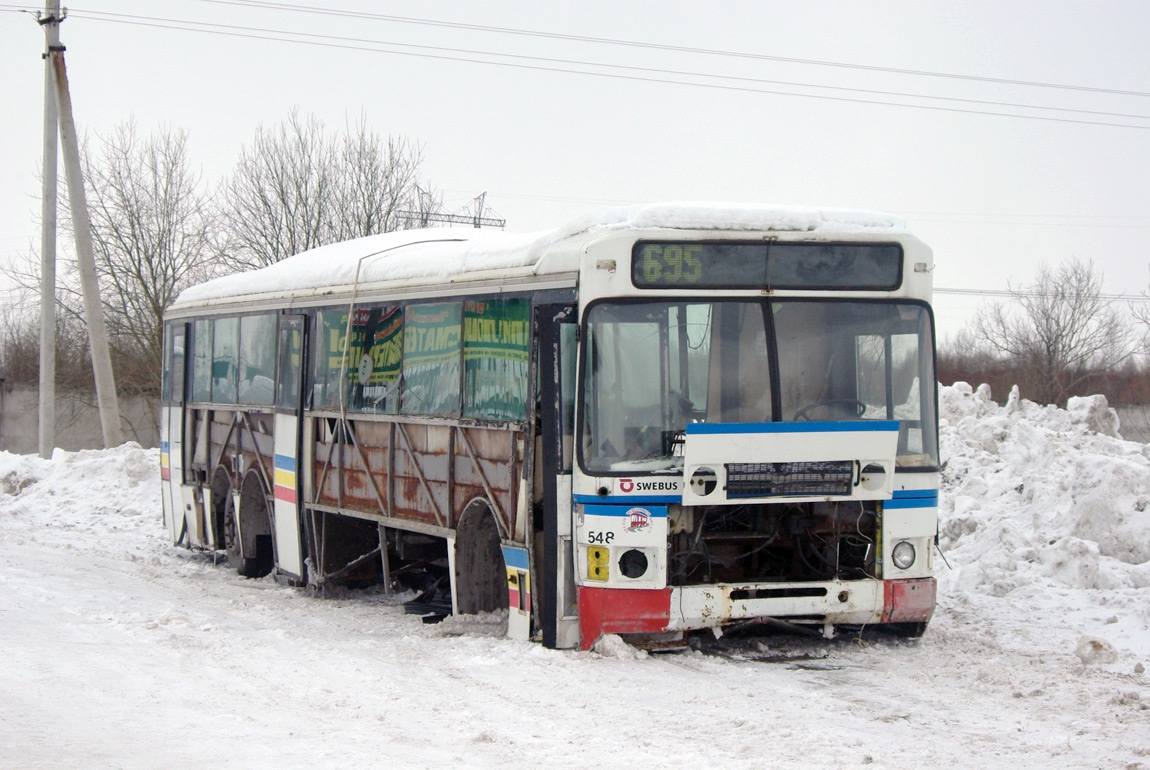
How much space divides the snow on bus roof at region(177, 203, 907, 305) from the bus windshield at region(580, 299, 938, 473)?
0.55 metres

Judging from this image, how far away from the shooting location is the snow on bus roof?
343 inches

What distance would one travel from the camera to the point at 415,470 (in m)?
10.9

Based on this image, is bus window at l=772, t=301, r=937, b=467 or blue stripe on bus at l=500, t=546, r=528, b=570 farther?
blue stripe on bus at l=500, t=546, r=528, b=570

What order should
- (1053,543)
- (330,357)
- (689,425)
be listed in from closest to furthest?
1. (689,425)
2. (1053,543)
3. (330,357)

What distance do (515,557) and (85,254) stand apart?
1753 centimetres

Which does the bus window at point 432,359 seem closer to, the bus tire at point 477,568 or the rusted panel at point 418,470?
the rusted panel at point 418,470

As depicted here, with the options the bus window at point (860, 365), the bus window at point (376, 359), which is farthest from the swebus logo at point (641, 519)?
the bus window at point (376, 359)

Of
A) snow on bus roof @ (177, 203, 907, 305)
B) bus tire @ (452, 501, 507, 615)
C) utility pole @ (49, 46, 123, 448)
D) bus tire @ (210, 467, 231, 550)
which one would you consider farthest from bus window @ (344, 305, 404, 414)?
utility pole @ (49, 46, 123, 448)

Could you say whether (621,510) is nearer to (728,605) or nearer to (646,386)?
(646,386)

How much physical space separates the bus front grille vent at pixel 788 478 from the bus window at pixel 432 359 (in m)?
2.76

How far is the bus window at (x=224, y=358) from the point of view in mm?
14789

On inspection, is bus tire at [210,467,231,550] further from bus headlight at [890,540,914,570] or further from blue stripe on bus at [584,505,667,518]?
bus headlight at [890,540,914,570]

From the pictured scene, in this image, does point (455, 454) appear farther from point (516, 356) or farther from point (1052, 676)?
point (1052, 676)

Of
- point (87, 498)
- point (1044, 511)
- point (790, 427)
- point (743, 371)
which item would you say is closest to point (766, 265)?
point (743, 371)
